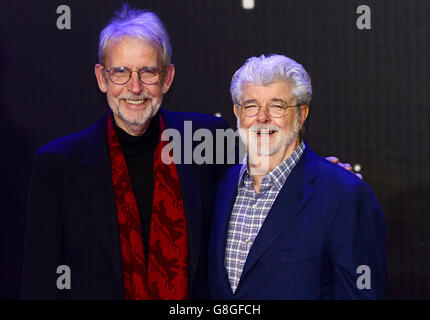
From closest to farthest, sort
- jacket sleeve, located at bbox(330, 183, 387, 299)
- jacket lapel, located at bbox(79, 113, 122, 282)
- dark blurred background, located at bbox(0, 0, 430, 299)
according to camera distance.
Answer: jacket sleeve, located at bbox(330, 183, 387, 299)
jacket lapel, located at bbox(79, 113, 122, 282)
dark blurred background, located at bbox(0, 0, 430, 299)

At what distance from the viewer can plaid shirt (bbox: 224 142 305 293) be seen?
219 cm

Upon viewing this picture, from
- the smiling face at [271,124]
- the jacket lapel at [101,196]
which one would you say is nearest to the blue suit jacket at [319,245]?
the smiling face at [271,124]

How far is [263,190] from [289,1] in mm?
1842

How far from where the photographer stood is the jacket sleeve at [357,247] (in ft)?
6.82

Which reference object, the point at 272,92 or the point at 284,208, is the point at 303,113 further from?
the point at 284,208

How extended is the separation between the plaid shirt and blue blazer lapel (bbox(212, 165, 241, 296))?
2 cm

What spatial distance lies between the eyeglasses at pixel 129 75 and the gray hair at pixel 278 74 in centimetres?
36

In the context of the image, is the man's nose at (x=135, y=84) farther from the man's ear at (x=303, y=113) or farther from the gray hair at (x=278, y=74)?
the man's ear at (x=303, y=113)

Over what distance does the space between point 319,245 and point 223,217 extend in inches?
14.8

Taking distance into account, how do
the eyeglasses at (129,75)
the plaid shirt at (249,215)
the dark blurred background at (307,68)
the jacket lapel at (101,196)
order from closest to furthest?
the plaid shirt at (249,215)
the jacket lapel at (101,196)
the eyeglasses at (129,75)
the dark blurred background at (307,68)

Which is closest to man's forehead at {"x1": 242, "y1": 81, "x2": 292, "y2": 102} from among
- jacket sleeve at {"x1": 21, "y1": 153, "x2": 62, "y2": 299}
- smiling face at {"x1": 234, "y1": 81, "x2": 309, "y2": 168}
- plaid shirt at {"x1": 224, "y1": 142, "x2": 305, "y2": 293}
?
smiling face at {"x1": 234, "y1": 81, "x2": 309, "y2": 168}

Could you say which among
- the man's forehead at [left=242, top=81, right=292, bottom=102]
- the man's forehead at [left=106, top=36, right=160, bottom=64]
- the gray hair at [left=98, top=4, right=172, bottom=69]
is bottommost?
the man's forehead at [left=242, top=81, right=292, bottom=102]

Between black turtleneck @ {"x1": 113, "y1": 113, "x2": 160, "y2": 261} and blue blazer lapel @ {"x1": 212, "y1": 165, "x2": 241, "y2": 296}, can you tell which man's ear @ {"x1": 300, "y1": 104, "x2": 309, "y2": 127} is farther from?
black turtleneck @ {"x1": 113, "y1": 113, "x2": 160, "y2": 261}

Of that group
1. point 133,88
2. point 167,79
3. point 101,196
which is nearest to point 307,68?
point 167,79
